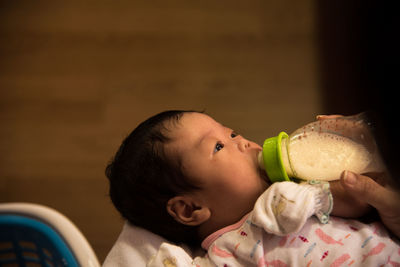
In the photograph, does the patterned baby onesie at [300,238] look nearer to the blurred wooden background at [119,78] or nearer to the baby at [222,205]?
the baby at [222,205]

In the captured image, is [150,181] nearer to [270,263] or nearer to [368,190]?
[270,263]

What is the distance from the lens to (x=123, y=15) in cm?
176

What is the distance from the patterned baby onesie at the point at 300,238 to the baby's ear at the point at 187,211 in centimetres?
8

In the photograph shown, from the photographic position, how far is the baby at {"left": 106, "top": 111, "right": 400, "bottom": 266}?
0.71 meters

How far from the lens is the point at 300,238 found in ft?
2.41

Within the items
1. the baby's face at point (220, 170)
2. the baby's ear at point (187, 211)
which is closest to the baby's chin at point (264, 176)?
the baby's face at point (220, 170)

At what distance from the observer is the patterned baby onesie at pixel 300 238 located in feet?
2.30

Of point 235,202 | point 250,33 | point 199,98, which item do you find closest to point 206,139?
point 235,202

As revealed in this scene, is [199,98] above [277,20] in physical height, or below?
below

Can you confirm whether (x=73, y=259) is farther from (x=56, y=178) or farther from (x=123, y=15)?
(x=123, y=15)

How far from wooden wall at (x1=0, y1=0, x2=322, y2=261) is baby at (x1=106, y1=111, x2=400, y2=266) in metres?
0.61

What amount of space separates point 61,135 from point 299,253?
3.77 ft

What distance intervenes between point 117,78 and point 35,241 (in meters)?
1.01

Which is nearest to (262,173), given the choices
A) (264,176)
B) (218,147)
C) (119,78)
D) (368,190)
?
(264,176)
